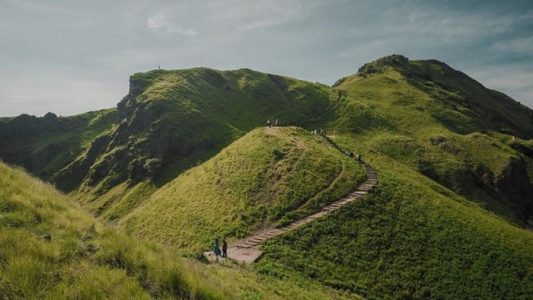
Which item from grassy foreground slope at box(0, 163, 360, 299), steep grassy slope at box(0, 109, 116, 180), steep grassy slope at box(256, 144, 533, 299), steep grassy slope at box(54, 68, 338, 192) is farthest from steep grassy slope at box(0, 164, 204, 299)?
steep grassy slope at box(0, 109, 116, 180)

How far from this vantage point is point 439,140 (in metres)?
96.9

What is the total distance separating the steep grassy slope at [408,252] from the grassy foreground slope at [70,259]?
2284 centimetres

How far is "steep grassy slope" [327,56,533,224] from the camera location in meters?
78.6

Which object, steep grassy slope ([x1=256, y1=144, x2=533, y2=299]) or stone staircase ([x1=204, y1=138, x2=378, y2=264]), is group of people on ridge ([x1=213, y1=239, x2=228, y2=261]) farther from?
steep grassy slope ([x1=256, y1=144, x2=533, y2=299])

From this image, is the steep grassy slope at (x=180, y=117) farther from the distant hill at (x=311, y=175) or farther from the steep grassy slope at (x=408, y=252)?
the steep grassy slope at (x=408, y=252)

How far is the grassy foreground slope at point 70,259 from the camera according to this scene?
9.26 m

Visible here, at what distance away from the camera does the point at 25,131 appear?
506ft

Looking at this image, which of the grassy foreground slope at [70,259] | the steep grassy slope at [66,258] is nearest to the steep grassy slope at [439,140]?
the grassy foreground slope at [70,259]

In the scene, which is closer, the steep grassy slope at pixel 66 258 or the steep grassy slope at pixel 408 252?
the steep grassy slope at pixel 66 258

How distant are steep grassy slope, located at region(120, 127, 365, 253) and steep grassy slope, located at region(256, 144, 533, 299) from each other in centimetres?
558

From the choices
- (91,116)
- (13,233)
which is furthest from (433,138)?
(91,116)

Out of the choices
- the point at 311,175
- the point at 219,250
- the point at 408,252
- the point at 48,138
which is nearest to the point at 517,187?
the point at 311,175

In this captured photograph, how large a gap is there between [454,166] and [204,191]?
2240 inches

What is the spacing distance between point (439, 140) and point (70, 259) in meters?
101
